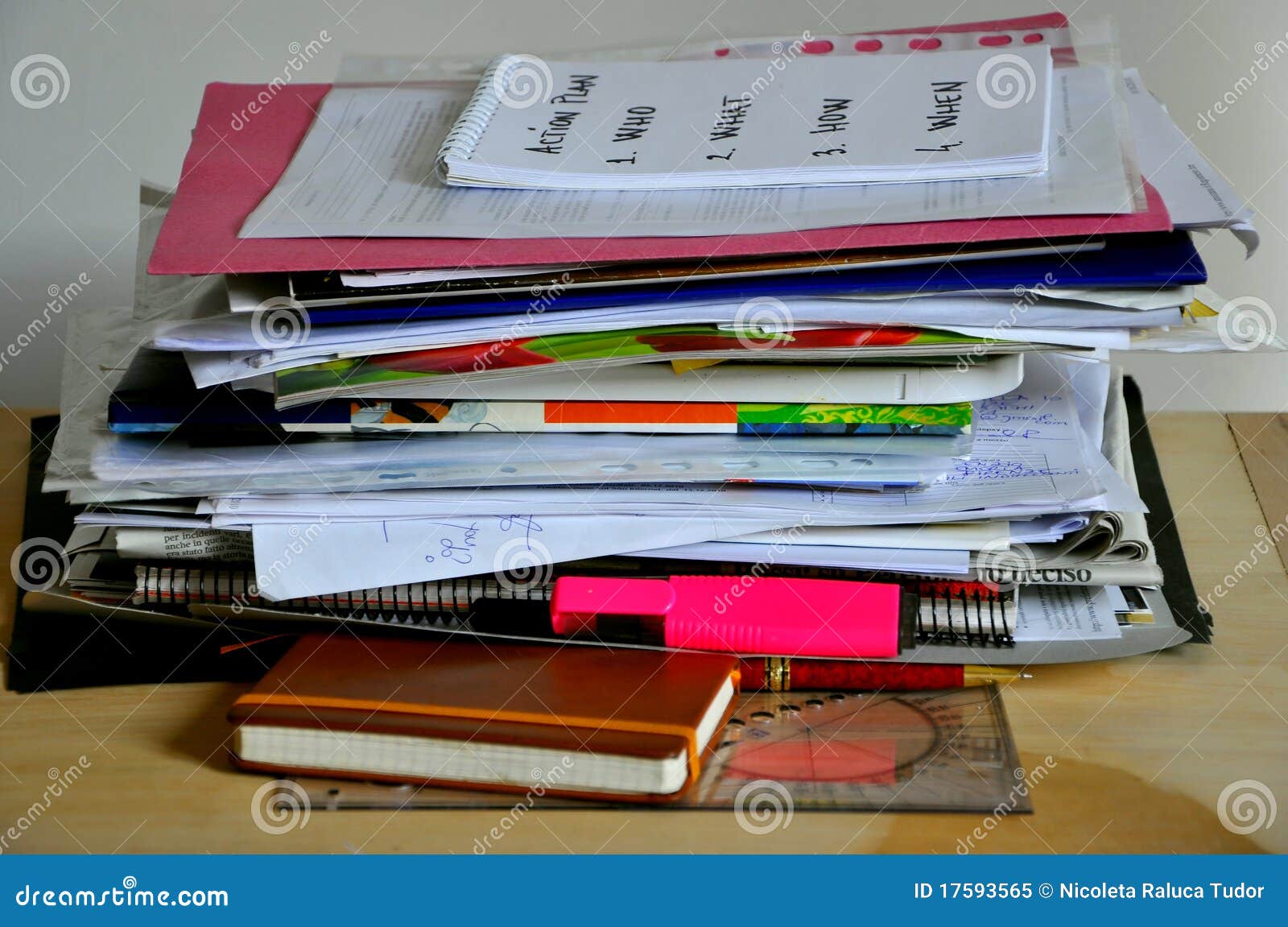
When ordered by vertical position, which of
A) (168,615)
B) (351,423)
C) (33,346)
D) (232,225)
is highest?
(232,225)

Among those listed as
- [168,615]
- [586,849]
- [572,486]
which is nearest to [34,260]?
[168,615]

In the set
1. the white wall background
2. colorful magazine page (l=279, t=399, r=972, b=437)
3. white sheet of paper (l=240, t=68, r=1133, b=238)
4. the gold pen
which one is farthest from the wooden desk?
the white wall background

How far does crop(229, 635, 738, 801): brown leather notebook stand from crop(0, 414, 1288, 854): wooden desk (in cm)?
2

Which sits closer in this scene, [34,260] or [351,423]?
[351,423]

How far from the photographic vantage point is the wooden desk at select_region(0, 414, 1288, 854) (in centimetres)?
58

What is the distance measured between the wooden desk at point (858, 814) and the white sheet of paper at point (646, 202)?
26 centimetres

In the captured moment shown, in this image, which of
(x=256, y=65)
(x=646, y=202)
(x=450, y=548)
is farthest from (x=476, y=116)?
(x=256, y=65)

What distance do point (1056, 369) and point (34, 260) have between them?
947mm

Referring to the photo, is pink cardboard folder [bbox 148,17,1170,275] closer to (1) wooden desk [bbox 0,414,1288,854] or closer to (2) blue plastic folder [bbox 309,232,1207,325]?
(2) blue plastic folder [bbox 309,232,1207,325]

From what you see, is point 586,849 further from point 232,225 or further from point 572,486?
point 232,225

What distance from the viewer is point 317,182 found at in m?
0.70

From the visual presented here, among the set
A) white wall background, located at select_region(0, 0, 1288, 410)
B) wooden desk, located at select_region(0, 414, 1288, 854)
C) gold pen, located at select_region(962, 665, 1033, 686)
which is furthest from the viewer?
white wall background, located at select_region(0, 0, 1288, 410)

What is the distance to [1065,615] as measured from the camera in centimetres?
71

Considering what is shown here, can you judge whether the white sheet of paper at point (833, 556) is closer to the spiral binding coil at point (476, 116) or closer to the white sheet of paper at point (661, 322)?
the white sheet of paper at point (661, 322)
